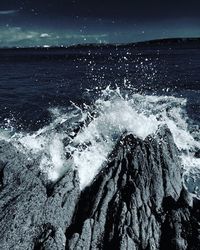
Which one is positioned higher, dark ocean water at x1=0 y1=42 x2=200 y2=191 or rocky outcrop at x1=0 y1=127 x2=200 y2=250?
rocky outcrop at x1=0 y1=127 x2=200 y2=250

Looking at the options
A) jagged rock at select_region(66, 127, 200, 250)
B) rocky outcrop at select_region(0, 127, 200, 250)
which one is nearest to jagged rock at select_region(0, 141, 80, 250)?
rocky outcrop at select_region(0, 127, 200, 250)

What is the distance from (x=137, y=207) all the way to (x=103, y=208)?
135cm

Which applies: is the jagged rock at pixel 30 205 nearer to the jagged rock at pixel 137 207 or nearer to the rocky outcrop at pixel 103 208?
the rocky outcrop at pixel 103 208

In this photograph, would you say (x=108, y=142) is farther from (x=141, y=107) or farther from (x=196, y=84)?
(x=196, y=84)

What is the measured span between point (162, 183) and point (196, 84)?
123 feet

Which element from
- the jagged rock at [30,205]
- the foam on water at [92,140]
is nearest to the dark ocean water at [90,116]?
the foam on water at [92,140]

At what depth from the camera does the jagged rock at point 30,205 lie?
1104 centimetres

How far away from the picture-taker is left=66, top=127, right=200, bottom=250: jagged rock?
39.2 ft

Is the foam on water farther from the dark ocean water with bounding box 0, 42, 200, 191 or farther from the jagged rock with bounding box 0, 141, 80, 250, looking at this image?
the jagged rock with bounding box 0, 141, 80, 250

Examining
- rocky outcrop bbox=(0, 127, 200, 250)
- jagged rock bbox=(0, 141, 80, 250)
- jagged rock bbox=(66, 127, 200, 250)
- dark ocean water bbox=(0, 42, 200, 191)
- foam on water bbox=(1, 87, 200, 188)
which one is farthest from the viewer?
dark ocean water bbox=(0, 42, 200, 191)

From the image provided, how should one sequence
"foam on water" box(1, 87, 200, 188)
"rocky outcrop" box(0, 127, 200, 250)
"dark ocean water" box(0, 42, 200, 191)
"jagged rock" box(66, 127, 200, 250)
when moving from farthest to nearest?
"dark ocean water" box(0, 42, 200, 191), "foam on water" box(1, 87, 200, 188), "jagged rock" box(66, 127, 200, 250), "rocky outcrop" box(0, 127, 200, 250)

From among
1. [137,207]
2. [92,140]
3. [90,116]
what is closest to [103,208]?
[137,207]

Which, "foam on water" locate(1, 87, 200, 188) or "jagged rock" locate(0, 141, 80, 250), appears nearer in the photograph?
"jagged rock" locate(0, 141, 80, 250)

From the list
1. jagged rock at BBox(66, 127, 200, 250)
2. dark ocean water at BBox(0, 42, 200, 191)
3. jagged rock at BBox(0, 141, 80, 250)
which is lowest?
dark ocean water at BBox(0, 42, 200, 191)
